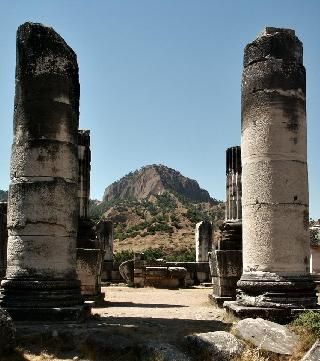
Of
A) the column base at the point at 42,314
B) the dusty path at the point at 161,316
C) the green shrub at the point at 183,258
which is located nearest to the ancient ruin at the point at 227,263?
the dusty path at the point at 161,316

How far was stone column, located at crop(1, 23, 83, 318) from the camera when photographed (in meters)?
10.7

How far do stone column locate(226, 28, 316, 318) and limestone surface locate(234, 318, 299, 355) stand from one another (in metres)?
1.23

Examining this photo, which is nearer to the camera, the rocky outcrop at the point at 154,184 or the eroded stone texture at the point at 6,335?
the eroded stone texture at the point at 6,335

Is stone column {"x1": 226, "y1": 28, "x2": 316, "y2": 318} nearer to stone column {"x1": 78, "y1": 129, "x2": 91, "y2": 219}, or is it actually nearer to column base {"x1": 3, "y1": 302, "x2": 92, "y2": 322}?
column base {"x1": 3, "y1": 302, "x2": 92, "y2": 322}

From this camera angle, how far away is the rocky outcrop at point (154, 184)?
15188 cm

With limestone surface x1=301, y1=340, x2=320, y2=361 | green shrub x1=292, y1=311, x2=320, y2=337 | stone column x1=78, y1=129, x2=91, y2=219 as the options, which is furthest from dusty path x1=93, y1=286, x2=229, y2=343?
stone column x1=78, y1=129, x2=91, y2=219

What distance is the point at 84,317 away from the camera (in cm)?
1085

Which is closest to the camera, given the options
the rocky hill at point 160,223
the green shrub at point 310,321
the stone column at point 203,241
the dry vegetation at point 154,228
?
the green shrub at point 310,321

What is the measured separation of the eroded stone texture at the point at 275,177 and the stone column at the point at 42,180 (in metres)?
3.61

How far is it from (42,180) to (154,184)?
460 ft

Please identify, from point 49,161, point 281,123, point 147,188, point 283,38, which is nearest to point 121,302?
point 49,161

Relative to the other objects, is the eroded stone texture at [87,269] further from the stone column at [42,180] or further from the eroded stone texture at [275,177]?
the eroded stone texture at [275,177]

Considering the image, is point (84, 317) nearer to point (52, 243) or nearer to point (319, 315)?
point (52, 243)

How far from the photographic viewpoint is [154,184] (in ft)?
496
